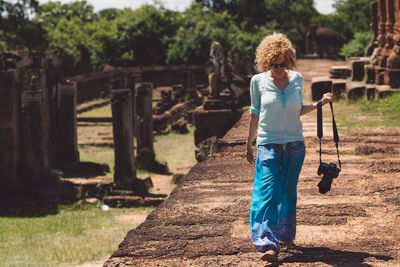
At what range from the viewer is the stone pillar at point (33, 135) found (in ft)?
31.1

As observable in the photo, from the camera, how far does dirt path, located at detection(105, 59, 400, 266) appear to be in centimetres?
316

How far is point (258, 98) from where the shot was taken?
3.41 metres

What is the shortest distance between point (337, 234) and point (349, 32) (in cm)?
3473

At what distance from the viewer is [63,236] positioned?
7383 millimetres

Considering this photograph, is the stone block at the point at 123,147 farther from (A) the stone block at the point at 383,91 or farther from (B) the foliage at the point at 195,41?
(B) the foliage at the point at 195,41

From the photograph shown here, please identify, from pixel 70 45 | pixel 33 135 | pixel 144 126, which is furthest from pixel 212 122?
pixel 70 45

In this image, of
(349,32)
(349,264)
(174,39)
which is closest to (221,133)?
(349,264)

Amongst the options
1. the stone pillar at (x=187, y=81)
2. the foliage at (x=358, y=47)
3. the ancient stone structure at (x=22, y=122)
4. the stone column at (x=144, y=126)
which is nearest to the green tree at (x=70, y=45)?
the stone pillar at (x=187, y=81)

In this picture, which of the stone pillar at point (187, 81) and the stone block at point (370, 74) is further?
the stone pillar at point (187, 81)

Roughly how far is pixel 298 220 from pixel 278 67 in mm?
1095

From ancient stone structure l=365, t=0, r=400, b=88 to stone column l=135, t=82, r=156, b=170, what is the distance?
4812 millimetres

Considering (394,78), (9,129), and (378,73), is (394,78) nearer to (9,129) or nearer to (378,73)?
(378,73)

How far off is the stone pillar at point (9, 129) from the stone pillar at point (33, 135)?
0.14 m

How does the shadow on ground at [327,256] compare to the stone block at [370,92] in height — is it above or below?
below
